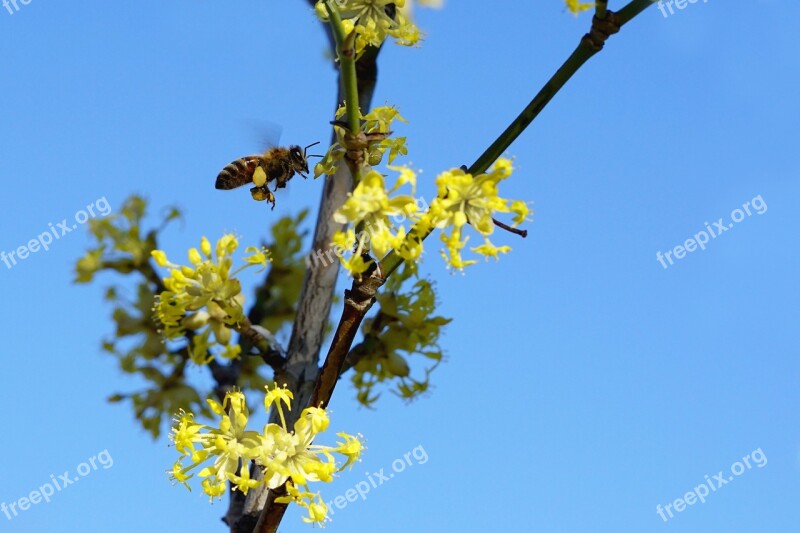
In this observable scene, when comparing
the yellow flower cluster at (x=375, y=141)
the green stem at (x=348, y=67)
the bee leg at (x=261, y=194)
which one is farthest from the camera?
the bee leg at (x=261, y=194)

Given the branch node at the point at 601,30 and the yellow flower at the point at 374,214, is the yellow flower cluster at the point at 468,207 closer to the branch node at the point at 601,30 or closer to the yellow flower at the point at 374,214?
the yellow flower at the point at 374,214

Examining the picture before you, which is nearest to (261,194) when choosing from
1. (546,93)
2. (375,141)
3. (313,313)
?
(313,313)

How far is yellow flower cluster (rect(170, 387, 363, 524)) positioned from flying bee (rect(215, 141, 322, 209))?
0.91 metres

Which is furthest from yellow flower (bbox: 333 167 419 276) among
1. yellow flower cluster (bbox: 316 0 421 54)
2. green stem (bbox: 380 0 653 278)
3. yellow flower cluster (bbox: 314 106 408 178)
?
yellow flower cluster (bbox: 316 0 421 54)

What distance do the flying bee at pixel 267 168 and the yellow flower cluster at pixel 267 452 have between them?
0.91 m

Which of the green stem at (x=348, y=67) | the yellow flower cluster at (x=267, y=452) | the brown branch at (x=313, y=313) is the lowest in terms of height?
the yellow flower cluster at (x=267, y=452)

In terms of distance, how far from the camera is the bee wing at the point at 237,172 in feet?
10.9

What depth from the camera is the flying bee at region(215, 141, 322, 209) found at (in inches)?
130

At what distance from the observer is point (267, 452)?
2.50 meters

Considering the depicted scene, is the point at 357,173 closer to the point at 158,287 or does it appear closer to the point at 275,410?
the point at 275,410

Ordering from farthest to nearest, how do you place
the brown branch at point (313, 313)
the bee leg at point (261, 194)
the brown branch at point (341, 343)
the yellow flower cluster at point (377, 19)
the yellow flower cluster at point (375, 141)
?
the brown branch at point (313, 313) < the bee leg at point (261, 194) < the yellow flower cluster at point (377, 19) < the yellow flower cluster at point (375, 141) < the brown branch at point (341, 343)

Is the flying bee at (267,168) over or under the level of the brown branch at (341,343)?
over

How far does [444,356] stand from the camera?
4281 millimetres

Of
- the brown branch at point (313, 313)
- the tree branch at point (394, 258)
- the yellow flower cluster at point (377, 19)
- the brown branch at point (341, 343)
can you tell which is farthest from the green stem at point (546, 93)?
the brown branch at point (313, 313)
